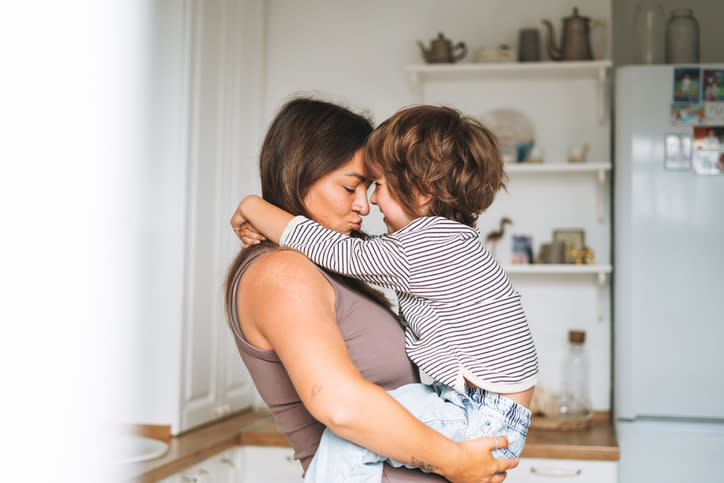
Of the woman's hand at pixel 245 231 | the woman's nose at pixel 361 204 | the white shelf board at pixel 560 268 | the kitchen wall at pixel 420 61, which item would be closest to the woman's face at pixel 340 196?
the woman's nose at pixel 361 204

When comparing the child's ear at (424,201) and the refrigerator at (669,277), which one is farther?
the refrigerator at (669,277)

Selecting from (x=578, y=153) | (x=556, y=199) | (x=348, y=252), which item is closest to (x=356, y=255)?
(x=348, y=252)

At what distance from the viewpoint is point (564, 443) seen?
2.49m

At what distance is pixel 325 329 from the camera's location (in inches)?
39.2

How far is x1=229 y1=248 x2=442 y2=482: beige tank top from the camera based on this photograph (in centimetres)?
114

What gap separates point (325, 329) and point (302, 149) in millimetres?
376

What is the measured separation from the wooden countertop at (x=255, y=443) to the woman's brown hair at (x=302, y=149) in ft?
3.44

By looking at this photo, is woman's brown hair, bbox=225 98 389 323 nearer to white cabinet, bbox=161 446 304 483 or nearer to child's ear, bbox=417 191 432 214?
child's ear, bbox=417 191 432 214

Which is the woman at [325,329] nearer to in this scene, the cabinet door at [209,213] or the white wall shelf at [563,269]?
the cabinet door at [209,213]

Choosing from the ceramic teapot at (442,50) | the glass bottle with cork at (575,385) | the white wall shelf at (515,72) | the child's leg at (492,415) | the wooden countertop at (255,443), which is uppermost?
the ceramic teapot at (442,50)

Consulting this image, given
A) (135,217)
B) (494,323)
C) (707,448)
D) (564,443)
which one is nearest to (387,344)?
(494,323)

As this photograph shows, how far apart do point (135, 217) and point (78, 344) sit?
64cm

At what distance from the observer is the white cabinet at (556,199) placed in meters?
3.04

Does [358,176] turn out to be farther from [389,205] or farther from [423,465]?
[423,465]
